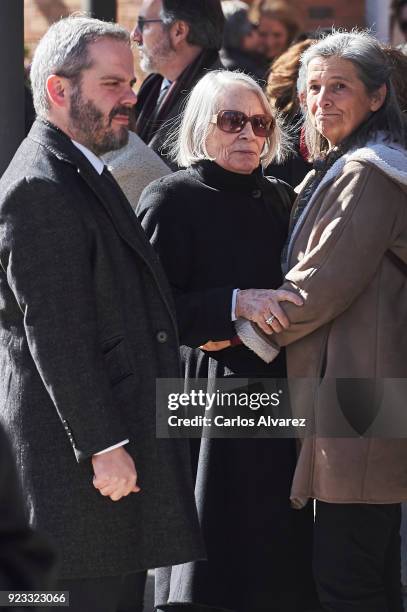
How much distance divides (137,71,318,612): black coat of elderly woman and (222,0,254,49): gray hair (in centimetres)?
298

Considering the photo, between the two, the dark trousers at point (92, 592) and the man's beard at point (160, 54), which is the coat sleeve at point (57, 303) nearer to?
the dark trousers at point (92, 592)

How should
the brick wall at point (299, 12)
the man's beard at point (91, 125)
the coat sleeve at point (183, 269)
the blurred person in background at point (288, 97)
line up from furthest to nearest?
the brick wall at point (299, 12)
the blurred person in background at point (288, 97)
the coat sleeve at point (183, 269)
the man's beard at point (91, 125)

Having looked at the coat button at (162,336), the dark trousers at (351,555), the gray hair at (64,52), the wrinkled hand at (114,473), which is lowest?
the dark trousers at (351,555)

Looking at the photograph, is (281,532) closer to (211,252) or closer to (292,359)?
(292,359)

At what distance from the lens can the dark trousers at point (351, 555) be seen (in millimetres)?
3258

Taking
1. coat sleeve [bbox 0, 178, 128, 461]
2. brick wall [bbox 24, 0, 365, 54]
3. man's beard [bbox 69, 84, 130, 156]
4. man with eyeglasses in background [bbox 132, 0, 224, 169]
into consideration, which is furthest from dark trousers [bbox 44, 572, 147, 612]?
brick wall [bbox 24, 0, 365, 54]

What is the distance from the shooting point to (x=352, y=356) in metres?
3.24

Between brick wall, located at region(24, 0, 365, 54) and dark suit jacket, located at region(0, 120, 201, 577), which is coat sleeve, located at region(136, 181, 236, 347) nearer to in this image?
dark suit jacket, located at region(0, 120, 201, 577)

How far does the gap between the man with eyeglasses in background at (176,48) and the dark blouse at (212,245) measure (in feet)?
3.76

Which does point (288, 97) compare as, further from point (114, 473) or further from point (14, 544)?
point (14, 544)

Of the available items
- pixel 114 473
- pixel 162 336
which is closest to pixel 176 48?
pixel 162 336

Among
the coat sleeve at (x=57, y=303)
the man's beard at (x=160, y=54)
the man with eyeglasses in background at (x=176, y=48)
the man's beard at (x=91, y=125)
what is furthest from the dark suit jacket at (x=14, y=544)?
the man's beard at (x=160, y=54)

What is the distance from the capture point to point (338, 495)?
323cm

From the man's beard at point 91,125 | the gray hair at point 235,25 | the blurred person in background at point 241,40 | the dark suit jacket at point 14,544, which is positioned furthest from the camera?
Result: the gray hair at point 235,25
